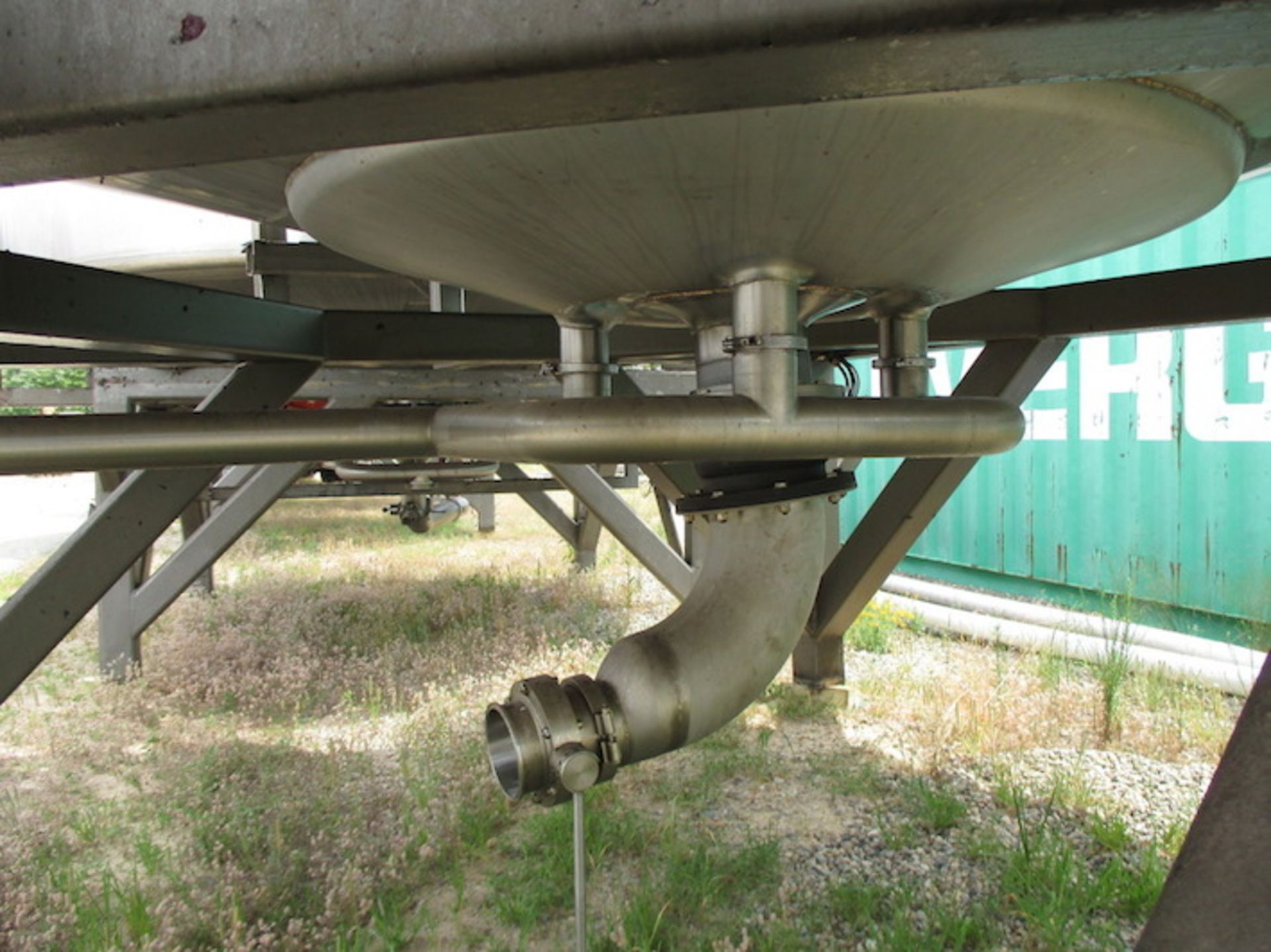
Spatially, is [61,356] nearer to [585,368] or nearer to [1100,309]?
[585,368]

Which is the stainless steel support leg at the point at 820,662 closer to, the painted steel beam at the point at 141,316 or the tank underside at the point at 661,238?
the tank underside at the point at 661,238

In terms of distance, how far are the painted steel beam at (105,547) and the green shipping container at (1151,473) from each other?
3445 mm

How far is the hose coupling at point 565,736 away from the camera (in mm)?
1137

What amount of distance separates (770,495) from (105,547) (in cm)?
121

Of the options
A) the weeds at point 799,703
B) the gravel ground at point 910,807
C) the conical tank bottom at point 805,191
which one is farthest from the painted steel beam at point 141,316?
the weeds at point 799,703

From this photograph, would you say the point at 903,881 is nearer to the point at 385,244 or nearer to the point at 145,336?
the point at 385,244

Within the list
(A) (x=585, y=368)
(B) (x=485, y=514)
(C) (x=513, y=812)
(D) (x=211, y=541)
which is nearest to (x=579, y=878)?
(A) (x=585, y=368)

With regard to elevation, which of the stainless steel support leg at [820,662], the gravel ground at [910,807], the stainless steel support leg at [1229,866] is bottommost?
the gravel ground at [910,807]

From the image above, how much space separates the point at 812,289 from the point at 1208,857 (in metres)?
0.70

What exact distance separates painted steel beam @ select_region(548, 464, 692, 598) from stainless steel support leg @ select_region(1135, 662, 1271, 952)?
237cm

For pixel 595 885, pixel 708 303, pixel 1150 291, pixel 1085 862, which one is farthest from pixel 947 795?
pixel 708 303

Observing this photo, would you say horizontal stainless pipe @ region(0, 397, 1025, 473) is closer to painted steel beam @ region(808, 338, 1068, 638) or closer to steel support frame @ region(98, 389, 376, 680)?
painted steel beam @ region(808, 338, 1068, 638)

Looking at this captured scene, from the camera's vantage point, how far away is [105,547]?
5.18 feet

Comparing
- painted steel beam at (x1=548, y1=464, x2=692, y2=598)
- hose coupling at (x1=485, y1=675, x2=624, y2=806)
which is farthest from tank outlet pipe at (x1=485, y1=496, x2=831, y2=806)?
painted steel beam at (x1=548, y1=464, x2=692, y2=598)
